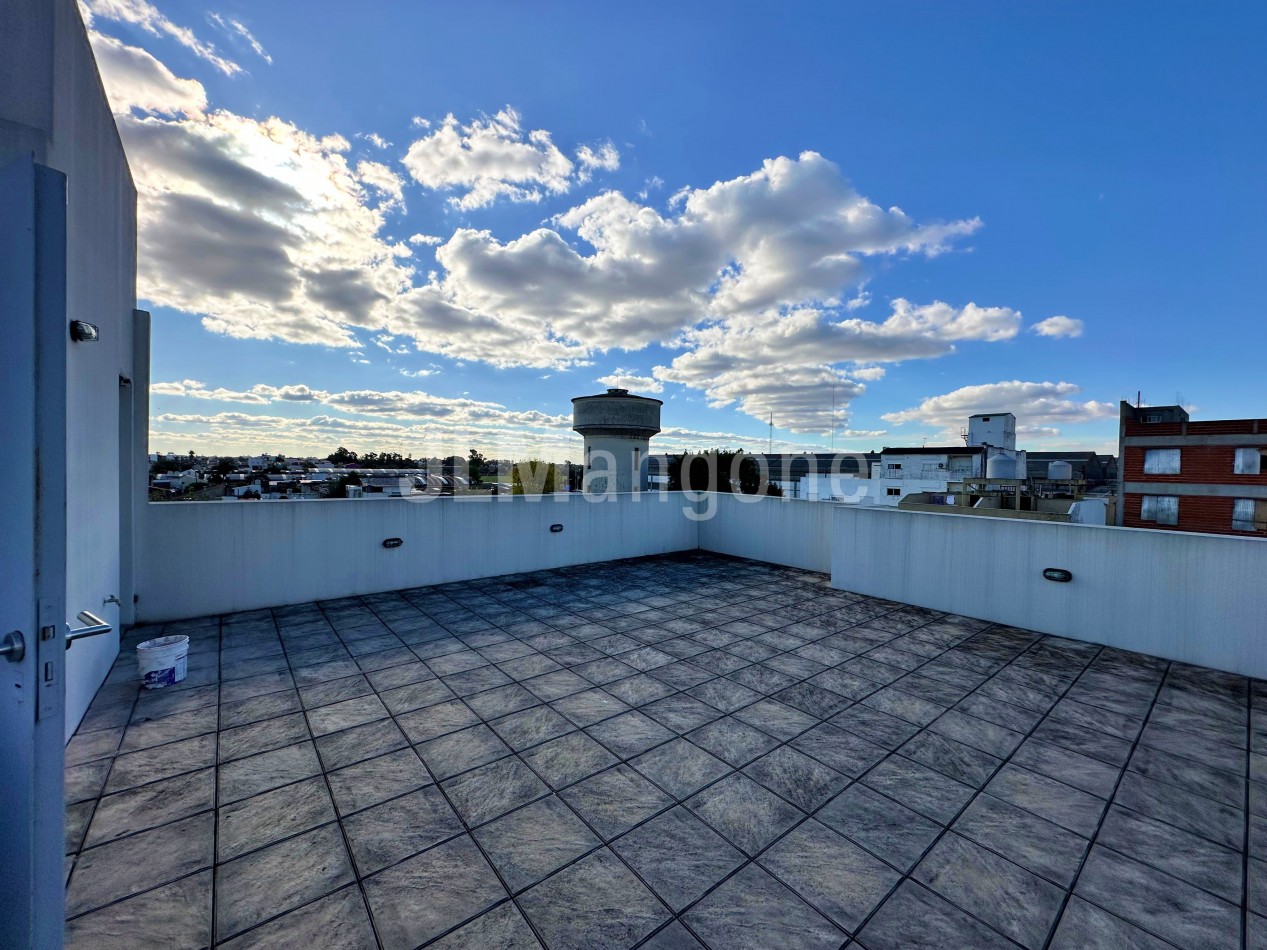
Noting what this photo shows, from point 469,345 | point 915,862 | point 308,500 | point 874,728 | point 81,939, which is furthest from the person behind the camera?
point 469,345

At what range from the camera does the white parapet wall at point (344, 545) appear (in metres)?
5.10

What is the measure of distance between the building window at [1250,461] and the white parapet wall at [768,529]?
72.0 ft

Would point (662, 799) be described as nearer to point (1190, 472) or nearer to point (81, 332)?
point (81, 332)

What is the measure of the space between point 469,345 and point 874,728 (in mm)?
11180

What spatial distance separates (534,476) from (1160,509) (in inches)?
1017

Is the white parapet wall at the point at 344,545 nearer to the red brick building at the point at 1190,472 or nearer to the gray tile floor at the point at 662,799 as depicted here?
the gray tile floor at the point at 662,799

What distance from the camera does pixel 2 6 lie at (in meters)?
1.79

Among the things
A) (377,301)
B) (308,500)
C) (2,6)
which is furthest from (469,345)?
(2,6)

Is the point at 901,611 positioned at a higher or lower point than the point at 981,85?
lower

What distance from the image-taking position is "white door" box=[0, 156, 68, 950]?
115cm

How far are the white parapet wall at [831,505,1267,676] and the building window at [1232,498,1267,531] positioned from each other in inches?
852

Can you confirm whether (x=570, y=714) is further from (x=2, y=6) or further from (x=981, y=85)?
(x=981, y=85)

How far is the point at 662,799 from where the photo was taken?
2.53 meters

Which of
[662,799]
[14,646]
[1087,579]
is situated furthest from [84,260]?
[1087,579]
